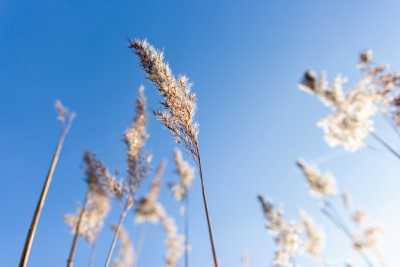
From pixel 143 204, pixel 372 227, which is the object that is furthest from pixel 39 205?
pixel 372 227

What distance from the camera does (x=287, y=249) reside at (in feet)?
29.1

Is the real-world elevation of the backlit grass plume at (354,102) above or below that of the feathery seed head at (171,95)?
above

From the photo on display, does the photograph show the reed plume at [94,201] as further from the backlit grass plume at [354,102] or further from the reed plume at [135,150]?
the backlit grass plume at [354,102]

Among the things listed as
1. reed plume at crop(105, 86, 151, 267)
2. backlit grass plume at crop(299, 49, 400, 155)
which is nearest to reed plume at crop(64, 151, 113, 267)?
reed plume at crop(105, 86, 151, 267)

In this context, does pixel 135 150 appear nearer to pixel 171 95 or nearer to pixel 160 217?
pixel 171 95

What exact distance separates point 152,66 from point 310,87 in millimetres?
5559

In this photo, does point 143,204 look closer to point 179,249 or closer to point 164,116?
point 179,249

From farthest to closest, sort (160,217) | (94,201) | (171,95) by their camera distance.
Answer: (160,217) < (94,201) < (171,95)

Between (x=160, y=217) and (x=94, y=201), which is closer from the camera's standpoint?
(x=94, y=201)

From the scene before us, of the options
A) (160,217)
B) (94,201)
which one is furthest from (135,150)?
(160,217)

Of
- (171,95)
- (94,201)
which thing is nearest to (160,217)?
(94,201)

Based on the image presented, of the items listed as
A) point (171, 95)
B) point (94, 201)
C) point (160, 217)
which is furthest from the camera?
point (160, 217)

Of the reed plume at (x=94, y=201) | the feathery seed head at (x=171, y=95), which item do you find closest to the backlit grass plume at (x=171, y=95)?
the feathery seed head at (x=171, y=95)

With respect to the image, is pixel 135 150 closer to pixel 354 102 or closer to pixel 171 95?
pixel 171 95
